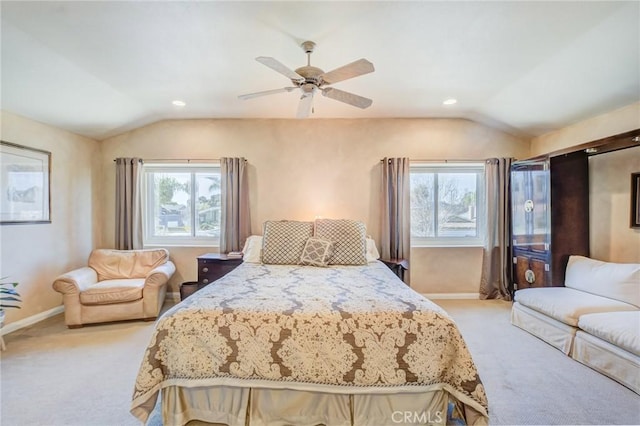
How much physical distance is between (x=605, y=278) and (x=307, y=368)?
10.3 feet

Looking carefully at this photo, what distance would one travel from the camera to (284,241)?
11.1ft

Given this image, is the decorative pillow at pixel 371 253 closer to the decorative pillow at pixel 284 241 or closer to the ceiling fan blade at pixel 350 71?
the decorative pillow at pixel 284 241

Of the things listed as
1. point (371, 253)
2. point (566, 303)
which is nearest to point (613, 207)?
point (566, 303)

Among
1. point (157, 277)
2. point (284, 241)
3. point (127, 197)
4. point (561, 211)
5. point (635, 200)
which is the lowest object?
point (157, 277)

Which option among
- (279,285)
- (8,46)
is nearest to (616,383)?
(279,285)

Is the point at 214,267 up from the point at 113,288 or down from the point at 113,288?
up

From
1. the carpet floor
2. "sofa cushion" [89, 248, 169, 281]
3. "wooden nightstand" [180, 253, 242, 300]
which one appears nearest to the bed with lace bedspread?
the carpet floor

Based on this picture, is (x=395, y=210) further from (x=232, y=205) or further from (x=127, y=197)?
(x=127, y=197)

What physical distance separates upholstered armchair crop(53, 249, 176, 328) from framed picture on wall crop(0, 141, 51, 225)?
0.77 metres

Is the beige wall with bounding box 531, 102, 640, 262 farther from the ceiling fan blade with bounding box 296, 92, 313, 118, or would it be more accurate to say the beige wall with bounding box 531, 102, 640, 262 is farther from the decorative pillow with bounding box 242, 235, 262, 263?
the decorative pillow with bounding box 242, 235, 262, 263

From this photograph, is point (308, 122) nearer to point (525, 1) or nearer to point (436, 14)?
point (436, 14)

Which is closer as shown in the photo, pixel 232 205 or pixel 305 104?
pixel 305 104

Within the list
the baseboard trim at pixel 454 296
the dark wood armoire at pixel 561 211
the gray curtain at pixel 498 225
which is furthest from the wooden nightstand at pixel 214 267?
the dark wood armoire at pixel 561 211

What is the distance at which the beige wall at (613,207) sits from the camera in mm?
3007
